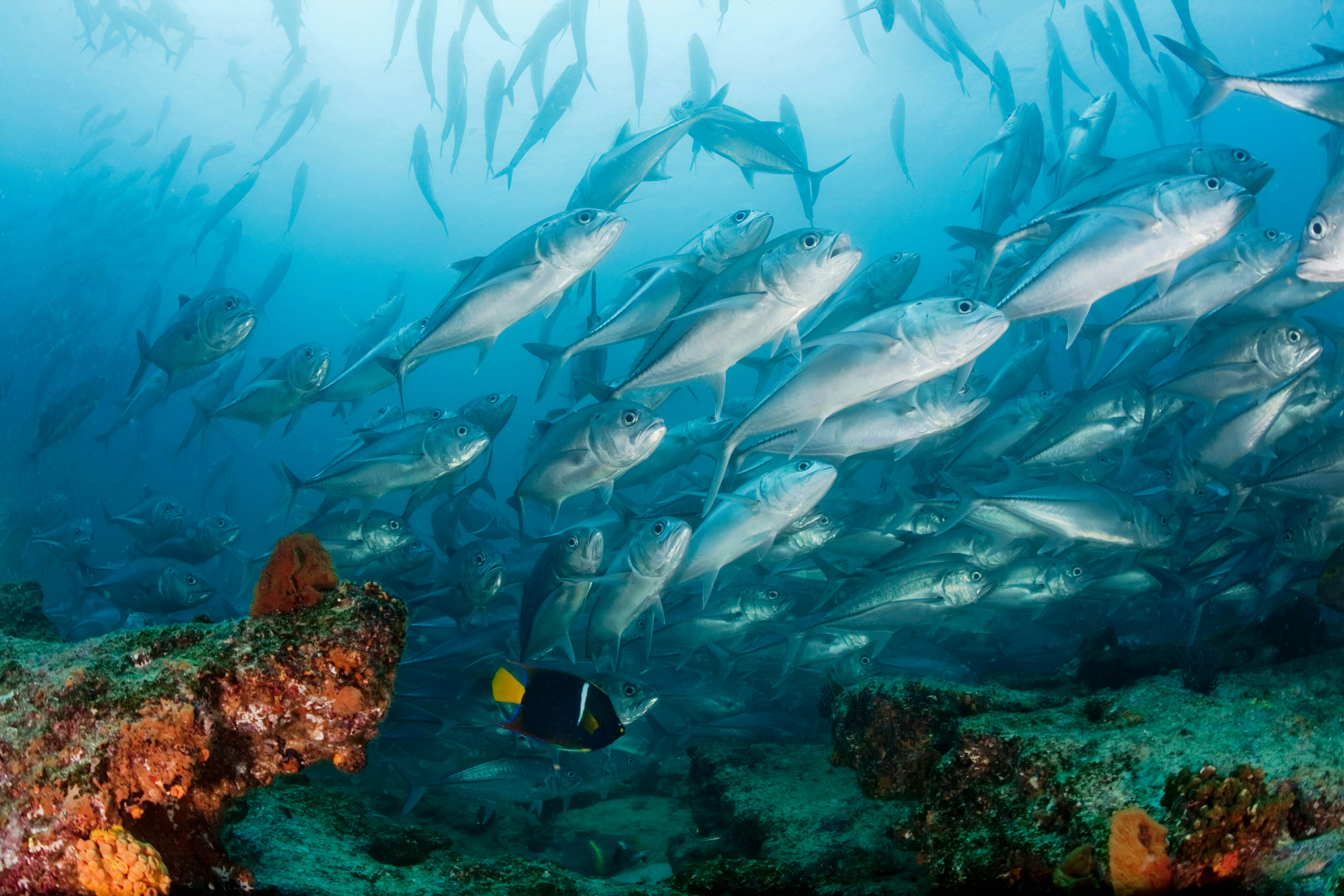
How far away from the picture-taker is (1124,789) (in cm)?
176

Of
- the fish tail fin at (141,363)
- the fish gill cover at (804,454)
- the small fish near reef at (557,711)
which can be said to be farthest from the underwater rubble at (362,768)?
the fish tail fin at (141,363)

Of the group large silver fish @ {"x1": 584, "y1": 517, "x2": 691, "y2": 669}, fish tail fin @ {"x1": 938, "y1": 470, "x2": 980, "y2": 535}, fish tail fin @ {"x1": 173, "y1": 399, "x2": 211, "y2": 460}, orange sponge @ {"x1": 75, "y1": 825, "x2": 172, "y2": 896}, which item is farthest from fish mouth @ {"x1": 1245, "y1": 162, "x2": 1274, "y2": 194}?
fish tail fin @ {"x1": 173, "y1": 399, "x2": 211, "y2": 460}

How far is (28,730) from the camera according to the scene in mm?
1414

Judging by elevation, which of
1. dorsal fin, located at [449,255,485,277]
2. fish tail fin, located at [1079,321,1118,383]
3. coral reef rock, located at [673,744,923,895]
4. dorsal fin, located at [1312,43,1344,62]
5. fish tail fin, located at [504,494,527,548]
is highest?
dorsal fin, located at [1312,43,1344,62]

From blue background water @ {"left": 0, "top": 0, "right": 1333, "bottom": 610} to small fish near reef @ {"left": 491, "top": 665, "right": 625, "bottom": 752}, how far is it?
52.9ft

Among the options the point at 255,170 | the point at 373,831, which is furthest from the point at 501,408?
the point at 255,170

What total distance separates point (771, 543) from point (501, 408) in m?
3.04

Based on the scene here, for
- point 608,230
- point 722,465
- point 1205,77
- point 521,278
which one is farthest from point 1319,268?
point 521,278

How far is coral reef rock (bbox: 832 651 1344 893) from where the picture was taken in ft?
4.54

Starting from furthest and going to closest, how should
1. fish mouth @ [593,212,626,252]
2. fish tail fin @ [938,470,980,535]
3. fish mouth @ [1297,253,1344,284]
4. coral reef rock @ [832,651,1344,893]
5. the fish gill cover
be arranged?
1. fish tail fin @ [938,470,980,535]
2. fish mouth @ [593,212,626,252]
3. the fish gill cover
4. fish mouth @ [1297,253,1344,284]
5. coral reef rock @ [832,651,1344,893]

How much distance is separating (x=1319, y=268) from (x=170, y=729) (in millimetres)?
4912

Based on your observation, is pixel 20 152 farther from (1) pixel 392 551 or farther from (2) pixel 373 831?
(2) pixel 373 831

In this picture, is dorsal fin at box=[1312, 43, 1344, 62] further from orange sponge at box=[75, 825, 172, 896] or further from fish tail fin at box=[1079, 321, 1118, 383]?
orange sponge at box=[75, 825, 172, 896]

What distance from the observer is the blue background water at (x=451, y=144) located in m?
31.0
